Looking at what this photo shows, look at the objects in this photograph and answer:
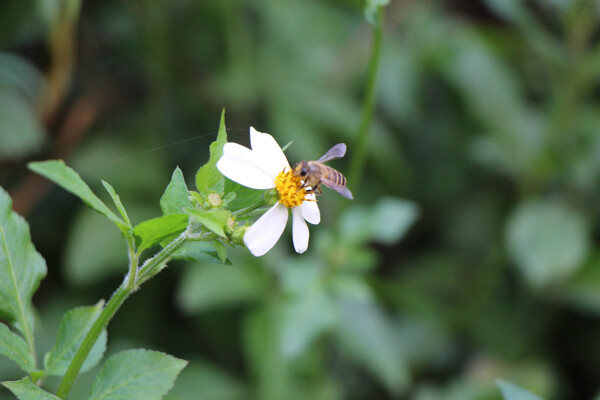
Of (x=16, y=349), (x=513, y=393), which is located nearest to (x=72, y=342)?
(x=16, y=349)

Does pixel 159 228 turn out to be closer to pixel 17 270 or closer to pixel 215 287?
pixel 17 270

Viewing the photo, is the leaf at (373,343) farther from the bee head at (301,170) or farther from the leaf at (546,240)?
the bee head at (301,170)

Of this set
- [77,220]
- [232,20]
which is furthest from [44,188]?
[232,20]

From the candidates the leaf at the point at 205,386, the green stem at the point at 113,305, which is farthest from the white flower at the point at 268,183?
the leaf at the point at 205,386

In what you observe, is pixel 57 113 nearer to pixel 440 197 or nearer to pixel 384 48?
pixel 384 48

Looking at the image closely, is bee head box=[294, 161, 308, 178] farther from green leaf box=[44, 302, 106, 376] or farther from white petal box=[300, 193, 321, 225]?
green leaf box=[44, 302, 106, 376]

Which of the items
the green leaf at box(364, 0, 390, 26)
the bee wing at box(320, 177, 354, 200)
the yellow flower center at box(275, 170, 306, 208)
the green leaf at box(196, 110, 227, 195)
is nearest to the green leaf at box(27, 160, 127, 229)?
the green leaf at box(196, 110, 227, 195)
